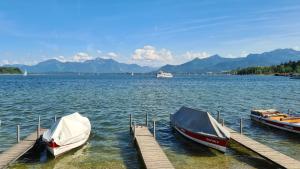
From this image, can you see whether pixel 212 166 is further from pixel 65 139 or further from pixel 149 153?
pixel 65 139

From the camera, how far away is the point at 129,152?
87.6 ft

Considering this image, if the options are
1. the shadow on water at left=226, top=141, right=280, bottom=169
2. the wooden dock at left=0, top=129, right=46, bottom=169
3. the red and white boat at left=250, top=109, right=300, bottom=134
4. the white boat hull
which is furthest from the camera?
the red and white boat at left=250, top=109, right=300, bottom=134

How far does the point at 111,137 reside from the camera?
32.2 meters

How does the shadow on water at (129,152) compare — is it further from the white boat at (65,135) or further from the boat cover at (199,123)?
the boat cover at (199,123)

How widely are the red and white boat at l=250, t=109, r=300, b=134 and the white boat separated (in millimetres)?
19781

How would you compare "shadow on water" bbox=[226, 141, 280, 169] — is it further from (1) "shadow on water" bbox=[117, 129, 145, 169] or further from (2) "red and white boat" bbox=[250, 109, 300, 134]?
(2) "red and white boat" bbox=[250, 109, 300, 134]

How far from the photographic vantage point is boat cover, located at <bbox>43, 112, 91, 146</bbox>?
25.1 metres

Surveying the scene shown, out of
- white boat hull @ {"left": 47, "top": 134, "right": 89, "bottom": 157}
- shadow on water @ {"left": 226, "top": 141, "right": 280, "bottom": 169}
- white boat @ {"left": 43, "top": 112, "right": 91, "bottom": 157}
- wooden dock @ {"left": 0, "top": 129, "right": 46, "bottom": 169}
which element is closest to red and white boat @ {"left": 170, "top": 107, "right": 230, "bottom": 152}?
shadow on water @ {"left": 226, "top": 141, "right": 280, "bottom": 169}

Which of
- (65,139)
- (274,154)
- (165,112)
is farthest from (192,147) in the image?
(165,112)

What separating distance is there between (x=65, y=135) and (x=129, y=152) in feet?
17.2

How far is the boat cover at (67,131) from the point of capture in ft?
82.4

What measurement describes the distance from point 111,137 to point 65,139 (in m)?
7.40

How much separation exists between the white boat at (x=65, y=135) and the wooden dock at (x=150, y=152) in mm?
4698

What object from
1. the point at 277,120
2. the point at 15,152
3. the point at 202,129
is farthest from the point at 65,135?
the point at 277,120
